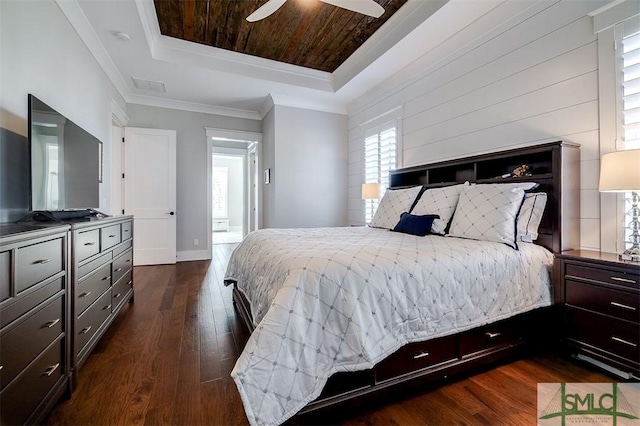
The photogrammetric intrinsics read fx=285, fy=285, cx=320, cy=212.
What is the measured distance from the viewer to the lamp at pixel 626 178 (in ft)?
5.18

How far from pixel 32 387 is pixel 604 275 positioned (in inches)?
117

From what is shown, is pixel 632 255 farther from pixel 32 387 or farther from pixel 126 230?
pixel 126 230

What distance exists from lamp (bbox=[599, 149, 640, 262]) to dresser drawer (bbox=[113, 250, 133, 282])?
139 inches

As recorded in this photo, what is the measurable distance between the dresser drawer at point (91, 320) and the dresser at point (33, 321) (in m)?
0.14

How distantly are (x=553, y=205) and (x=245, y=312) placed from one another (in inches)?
97.2

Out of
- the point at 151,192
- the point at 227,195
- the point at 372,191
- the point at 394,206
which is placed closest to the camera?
the point at 394,206

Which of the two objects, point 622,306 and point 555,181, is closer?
point 622,306

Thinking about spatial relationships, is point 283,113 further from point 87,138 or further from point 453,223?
point 453,223

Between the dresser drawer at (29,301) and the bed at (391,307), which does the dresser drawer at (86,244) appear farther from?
the bed at (391,307)

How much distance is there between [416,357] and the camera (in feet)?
5.07

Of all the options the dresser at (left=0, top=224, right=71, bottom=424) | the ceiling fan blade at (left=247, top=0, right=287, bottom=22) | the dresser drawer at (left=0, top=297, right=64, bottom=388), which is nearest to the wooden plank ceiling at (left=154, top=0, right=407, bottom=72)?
the ceiling fan blade at (left=247, top=0, right=287, bottom=22)

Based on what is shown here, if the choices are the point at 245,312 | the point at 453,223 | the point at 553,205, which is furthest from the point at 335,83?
the point at 245,312

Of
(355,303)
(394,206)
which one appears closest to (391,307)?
(355,303)

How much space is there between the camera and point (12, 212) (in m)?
1.75
